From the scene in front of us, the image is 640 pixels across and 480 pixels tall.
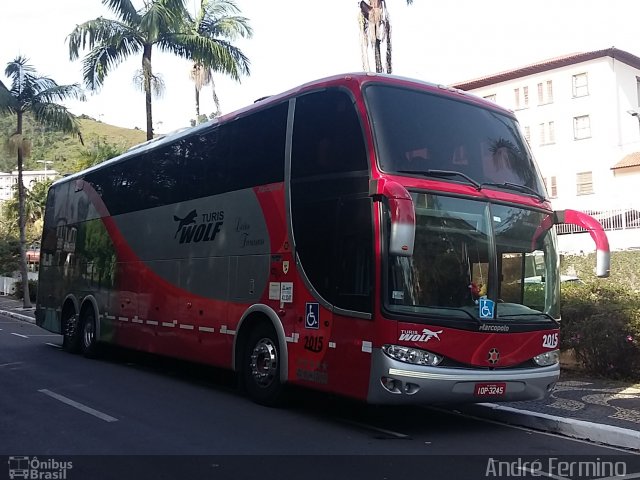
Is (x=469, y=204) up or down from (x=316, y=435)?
up

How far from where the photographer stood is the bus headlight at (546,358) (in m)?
7.71

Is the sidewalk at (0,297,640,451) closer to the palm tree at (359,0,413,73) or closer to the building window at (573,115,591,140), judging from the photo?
the palm tree at (359,0,413,73)

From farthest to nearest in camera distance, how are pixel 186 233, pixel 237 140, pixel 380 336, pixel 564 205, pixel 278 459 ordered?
1. pixel 564 205
2. pixel 186 233
3. pixel 237 140
4. pixel 380 336
5. pixel 278 459

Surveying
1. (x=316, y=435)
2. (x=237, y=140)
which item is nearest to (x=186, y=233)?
(x=237, y=140)

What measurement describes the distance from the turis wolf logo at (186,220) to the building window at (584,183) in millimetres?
35328

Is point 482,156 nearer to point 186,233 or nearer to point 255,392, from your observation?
point 255,392

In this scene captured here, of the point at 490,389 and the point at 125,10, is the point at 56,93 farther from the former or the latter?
the point at 490,389

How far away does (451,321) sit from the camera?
7.06 m

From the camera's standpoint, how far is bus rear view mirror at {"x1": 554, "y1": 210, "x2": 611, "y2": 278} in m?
7.84

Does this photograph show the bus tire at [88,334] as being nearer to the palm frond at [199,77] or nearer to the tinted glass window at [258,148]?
the tinted glass window at [258,148]

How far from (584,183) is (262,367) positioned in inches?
1458

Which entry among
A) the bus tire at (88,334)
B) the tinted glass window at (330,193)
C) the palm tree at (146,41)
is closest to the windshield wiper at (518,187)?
the tinted glass window at (330,193)

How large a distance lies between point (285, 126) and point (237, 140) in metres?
1.31

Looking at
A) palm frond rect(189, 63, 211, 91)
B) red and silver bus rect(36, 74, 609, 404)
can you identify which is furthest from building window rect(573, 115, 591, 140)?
red and silver bus rect(36, 74, 609, 404)
